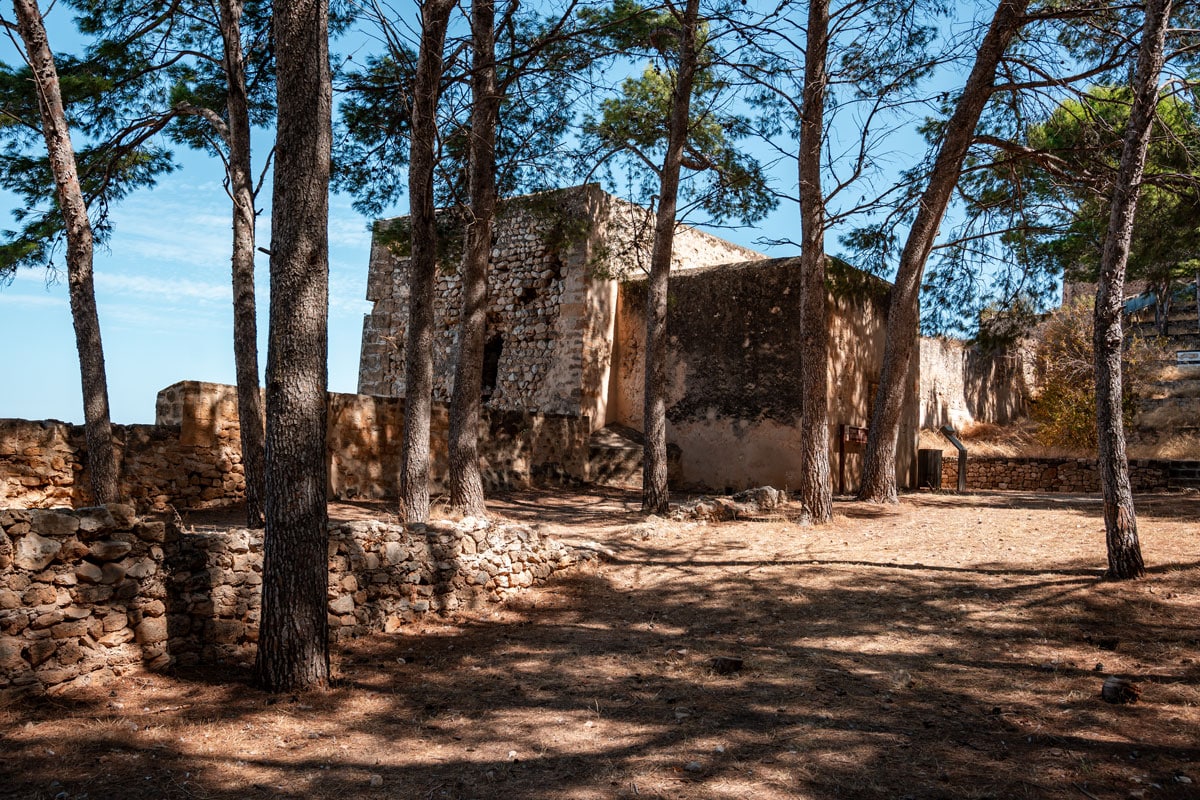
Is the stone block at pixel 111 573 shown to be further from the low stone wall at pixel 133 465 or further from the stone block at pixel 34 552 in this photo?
the low stone wall at pixel 133 465

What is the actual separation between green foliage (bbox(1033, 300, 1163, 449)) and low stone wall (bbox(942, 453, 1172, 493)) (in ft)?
5.46

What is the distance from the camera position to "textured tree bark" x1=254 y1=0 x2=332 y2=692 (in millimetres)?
4844

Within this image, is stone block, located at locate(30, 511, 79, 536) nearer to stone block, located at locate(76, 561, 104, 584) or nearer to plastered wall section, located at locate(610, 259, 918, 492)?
stone block, located at locate(76, 561, 104, 584)

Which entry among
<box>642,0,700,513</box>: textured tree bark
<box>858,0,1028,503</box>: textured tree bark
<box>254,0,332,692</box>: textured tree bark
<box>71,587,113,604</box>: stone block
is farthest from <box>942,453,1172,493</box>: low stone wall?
<box>71,587,113,604</box>: stone block

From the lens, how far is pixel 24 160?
898 cm

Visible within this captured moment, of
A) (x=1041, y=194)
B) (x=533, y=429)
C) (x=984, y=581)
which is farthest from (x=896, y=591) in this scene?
(x=1041, y=194)

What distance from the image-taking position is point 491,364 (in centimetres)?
1714

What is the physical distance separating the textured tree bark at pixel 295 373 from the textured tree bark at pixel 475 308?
3843 millimetres

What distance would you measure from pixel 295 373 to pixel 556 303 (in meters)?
11.0

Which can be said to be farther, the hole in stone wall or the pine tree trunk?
the hole in stone wall

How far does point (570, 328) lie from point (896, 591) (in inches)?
380

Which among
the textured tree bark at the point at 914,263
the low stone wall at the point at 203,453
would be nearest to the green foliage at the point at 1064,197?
the textured tree bark at the point at 914,263

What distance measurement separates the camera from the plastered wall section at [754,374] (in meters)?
13.2

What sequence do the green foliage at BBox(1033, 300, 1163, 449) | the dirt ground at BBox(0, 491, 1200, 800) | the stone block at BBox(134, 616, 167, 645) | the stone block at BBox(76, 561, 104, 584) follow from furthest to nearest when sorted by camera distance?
1. the green foliage at BBox(1033, 300, 1163, 449)
2. the stone block at BBox(134, 616, 167, 645)
3. the stone block at BBox(76, 561, 104, 584)
4. the dirt ground at BBox(0, 491, 1200, 800)
